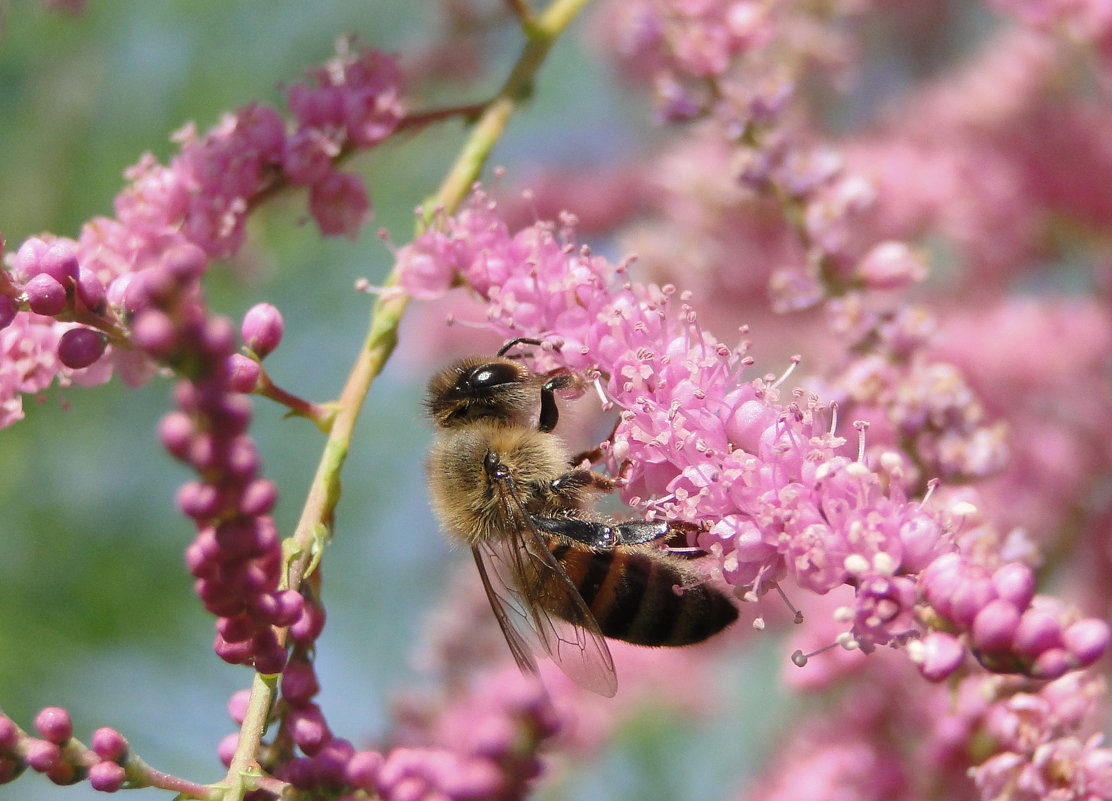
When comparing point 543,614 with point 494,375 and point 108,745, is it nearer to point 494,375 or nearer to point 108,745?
point 494,375

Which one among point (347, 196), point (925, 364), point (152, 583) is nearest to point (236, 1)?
point (152, 583)

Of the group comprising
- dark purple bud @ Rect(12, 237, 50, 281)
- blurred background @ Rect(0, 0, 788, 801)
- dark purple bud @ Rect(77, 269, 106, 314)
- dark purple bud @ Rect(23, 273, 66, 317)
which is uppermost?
dark purple bud @ Rect(12, 237, 50, 281)

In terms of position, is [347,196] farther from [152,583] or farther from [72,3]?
[152,583]

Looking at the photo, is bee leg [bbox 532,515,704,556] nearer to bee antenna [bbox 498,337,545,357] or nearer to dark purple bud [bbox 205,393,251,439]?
bee antenna [bbox 498,337,545,357]

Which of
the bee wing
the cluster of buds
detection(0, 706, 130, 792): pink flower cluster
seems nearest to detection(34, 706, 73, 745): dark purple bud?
detection(0, 706, 130, 792): pink flower cluster

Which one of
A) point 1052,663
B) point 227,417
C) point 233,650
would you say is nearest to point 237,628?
point 233,650
